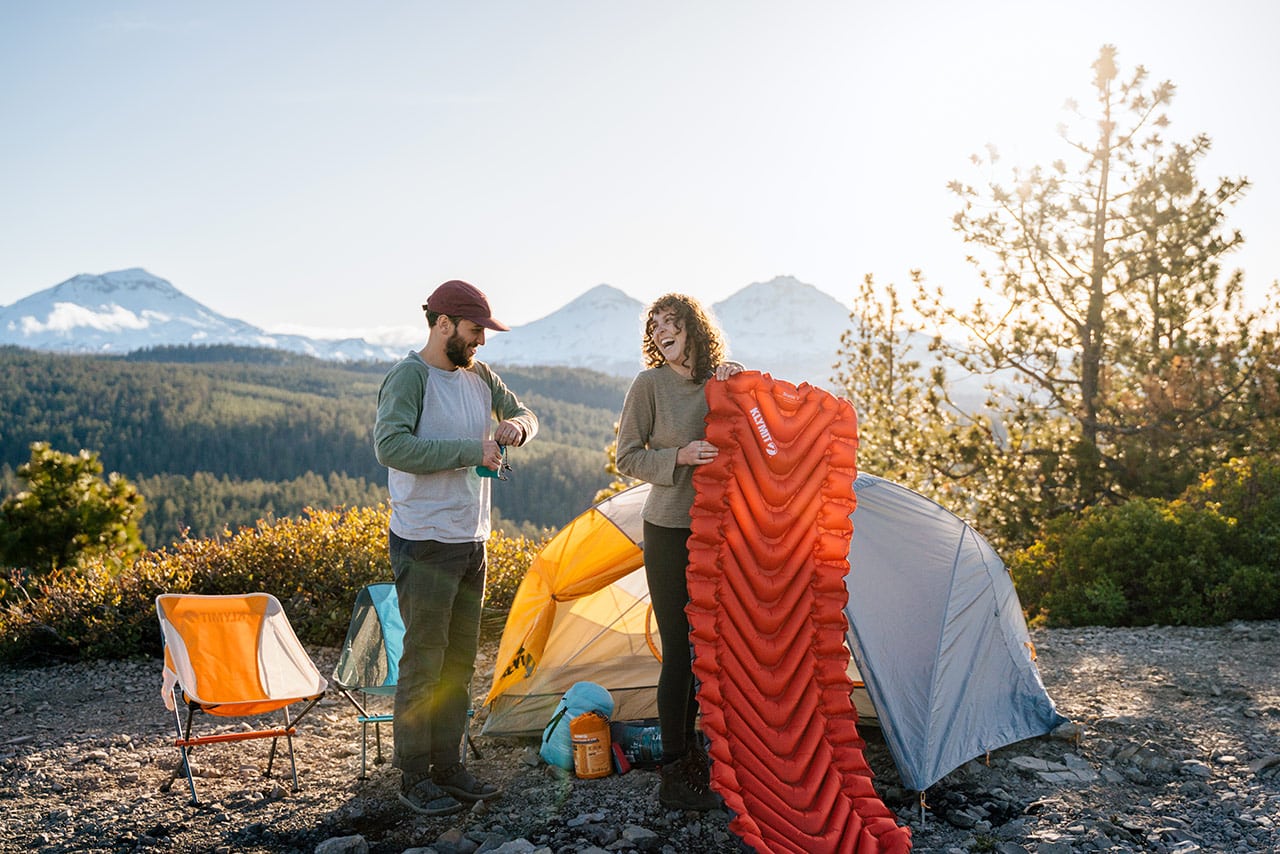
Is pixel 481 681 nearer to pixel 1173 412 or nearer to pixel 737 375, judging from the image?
pixel 737 375

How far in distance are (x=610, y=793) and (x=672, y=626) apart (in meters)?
0.89

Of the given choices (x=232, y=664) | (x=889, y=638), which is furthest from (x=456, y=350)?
(x=889, y=638)

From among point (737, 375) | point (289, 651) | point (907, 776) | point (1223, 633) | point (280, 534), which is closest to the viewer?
point (737, 375)

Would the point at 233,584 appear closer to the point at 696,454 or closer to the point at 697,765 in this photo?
the point at 697,765

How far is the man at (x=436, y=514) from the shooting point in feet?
12.0

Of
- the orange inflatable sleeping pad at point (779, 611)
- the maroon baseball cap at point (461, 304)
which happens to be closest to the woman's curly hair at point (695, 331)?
the orange inflatable sleeping pad at point (779, 611)

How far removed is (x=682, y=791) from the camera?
3.67 meters

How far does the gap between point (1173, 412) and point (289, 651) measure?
8.94 metres

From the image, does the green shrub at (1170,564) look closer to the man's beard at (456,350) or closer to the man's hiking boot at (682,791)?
the man's hiking boot at (682,791)

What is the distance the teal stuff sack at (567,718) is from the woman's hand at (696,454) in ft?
4.97

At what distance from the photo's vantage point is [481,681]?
6.46 meters

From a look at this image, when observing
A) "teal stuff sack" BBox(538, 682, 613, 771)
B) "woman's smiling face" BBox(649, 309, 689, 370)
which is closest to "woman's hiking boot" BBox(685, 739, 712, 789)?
"teal stuff sack" BBox(538, 682, 613, 771)

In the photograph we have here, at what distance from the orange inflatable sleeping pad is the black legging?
9 cm

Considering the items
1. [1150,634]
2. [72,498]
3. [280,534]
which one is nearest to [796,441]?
[1150,634]
